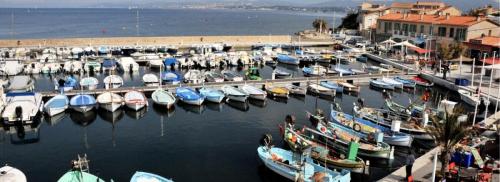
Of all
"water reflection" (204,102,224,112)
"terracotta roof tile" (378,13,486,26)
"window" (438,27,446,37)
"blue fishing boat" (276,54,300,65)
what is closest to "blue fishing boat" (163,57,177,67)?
"blue fishing boat" (276,54,300,65)

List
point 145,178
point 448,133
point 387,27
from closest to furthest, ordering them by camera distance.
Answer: point 448,133, point 145,178, point 387,27

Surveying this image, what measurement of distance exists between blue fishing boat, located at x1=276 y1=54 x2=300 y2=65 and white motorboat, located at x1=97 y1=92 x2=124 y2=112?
118 feet

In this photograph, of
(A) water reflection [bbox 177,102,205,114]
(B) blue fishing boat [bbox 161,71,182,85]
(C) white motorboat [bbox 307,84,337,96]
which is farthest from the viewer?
(B) blue fishing boat [bbox 161,71,182,85]

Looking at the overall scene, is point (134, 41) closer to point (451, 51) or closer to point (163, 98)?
point (163, 98)

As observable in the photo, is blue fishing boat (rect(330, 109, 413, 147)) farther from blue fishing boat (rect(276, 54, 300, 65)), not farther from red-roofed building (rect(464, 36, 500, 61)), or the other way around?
blue fishing boat (rect(276, 54, 300, 65))

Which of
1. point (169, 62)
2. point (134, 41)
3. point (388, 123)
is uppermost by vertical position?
point (134, 41)

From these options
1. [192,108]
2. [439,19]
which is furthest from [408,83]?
[439,19]

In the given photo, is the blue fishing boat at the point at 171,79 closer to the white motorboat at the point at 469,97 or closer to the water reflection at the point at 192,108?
the water reflection at the point at 192,108

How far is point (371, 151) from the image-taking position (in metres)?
28.3

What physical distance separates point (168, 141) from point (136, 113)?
8330mm

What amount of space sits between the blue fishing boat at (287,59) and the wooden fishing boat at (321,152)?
135ft

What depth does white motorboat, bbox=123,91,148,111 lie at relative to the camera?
39941 mm

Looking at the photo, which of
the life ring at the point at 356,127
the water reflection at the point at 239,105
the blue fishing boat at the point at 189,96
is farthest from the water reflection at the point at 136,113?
the life ring at the point at 356,127

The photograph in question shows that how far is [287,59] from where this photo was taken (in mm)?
72062
